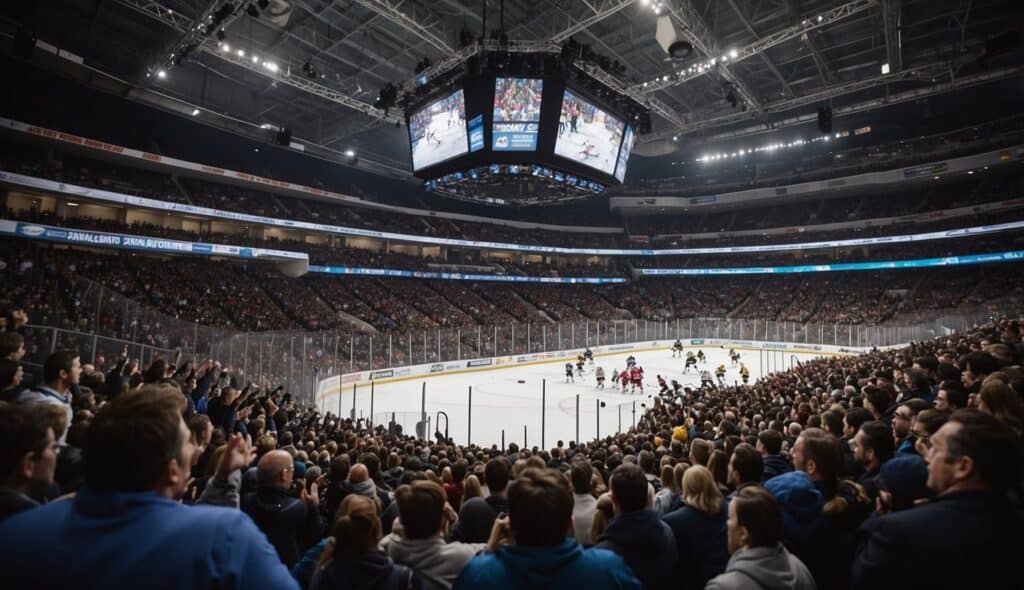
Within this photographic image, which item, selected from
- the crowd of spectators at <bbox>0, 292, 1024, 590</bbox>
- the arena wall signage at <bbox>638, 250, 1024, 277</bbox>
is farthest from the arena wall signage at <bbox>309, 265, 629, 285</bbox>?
the crowd of spectators at <bbox>0, 292, 1024, 590</bbox>

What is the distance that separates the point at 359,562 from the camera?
191cm

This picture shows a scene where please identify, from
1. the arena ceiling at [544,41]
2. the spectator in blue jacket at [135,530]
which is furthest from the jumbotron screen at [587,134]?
the spectator in blue jacket at [135,530]

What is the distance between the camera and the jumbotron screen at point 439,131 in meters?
16.0

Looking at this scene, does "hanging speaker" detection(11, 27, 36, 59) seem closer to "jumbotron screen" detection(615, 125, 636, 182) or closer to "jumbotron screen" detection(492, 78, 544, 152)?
"jumbotron screen" detection(492, 78, 544, 152)

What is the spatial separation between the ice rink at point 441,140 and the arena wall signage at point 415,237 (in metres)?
17.5

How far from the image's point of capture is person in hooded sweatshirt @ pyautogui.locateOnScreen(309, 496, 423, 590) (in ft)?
6.20

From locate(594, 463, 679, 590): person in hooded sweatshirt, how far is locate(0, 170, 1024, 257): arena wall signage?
28.1 m

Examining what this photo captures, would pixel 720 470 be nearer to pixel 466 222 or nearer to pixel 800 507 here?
pixel 800 507

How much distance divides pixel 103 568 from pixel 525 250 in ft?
145

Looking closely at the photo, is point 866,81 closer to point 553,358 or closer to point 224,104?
point 553,358

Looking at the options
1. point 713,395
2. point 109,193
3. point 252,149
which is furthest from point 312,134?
point 713,395

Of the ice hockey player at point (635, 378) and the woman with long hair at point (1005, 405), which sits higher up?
the woman with long hair at point (1005, 405)

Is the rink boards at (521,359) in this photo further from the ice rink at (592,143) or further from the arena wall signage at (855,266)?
the arena wall signage at (855,266)

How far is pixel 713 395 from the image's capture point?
12.3 metres
